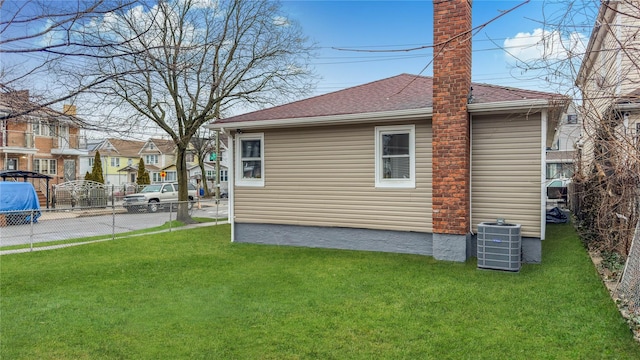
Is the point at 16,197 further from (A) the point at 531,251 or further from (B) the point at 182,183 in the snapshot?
(A) the point at 531,251

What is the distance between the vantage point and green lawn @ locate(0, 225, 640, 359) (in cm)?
389

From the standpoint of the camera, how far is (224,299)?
548cm

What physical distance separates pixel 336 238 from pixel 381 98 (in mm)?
3279

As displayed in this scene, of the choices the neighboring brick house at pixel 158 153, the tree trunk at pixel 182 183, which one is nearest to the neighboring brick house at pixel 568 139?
the tree trunk at pixel 182 183

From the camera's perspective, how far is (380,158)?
8.61 m

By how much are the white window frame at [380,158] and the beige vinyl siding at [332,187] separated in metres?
0.08

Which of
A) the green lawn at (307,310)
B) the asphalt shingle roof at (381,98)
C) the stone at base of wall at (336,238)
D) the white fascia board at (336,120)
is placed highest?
the asphalt shingle roof at (381,98)

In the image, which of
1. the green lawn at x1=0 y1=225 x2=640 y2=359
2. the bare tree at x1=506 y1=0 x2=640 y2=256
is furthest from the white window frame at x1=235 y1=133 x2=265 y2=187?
the bare tree at x1=506 y1=0 x2=640 y2=256

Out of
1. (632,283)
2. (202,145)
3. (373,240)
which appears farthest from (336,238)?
(202,145)

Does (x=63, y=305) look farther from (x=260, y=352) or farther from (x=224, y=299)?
(x=260, y=352)

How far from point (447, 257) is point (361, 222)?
1.95m

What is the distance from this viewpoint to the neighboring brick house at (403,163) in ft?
24.4

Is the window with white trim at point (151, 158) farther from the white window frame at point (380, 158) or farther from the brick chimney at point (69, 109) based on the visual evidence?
the brick chimney at point (69, 109)

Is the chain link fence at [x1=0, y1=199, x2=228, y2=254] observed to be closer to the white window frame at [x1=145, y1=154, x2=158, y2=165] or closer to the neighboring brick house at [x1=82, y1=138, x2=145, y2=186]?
the neighboring brick house at [x1=82, y1=138, x2=145, y2=186]
